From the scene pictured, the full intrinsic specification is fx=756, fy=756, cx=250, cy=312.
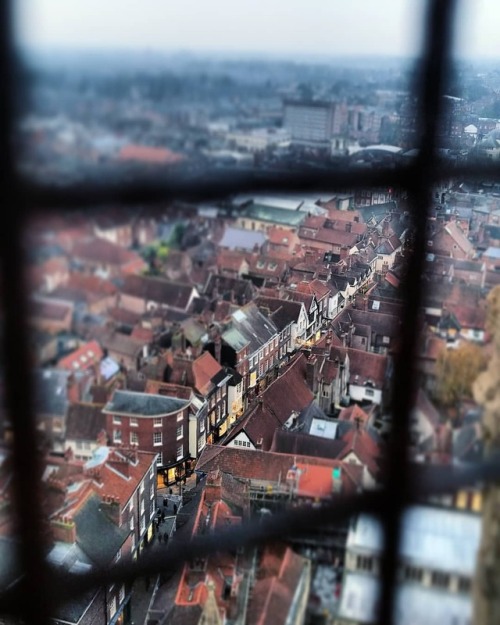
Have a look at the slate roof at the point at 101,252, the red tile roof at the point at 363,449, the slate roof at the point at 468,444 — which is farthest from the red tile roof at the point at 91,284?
the slate roof at the point at 468,444

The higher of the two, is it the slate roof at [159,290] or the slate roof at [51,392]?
the slate roof at [159,290]

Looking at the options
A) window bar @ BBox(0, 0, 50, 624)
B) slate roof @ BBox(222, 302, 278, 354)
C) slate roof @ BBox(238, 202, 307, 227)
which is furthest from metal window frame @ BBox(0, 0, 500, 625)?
slate roof @ BBox(222, 302, 278, 354)

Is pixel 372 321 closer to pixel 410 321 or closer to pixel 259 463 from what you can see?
pixel 410 321

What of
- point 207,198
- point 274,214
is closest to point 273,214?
point 274,214

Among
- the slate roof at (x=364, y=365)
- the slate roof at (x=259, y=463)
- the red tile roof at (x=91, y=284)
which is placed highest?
the red tile roof at (x=91, y=284)

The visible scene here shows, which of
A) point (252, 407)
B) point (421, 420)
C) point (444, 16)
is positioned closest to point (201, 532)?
point (252, 407)

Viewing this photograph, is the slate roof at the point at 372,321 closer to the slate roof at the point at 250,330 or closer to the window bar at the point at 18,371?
the slate roof at the point at 250,330

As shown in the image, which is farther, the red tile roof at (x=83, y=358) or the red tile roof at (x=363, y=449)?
the red tile roof at (x=363, y=449)

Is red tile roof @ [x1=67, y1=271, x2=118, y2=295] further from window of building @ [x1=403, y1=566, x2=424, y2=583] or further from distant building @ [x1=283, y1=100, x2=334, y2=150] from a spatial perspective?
window of building @ [x1=403, y1=566, x2=424, y2=583]

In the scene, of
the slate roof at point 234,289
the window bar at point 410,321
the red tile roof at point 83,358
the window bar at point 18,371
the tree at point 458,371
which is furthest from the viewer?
the slate roof at point 234,289
